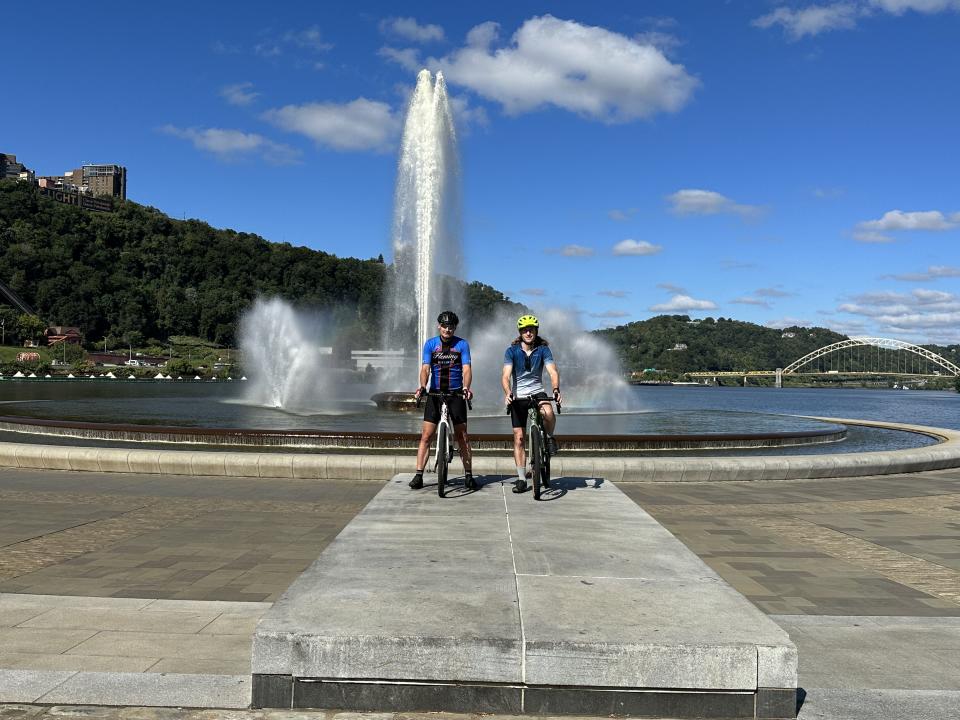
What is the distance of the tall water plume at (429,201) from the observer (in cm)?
3303

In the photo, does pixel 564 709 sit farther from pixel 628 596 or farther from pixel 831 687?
pixel 831 687

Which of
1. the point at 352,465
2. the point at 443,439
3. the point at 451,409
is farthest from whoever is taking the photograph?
the point at 352,465

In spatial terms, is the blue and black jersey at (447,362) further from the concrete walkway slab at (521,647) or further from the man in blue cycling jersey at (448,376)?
the concrete walkway slab at (521,647)

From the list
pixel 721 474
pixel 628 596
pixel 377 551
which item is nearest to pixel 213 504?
pixel 377 551

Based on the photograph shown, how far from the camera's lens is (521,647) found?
318cm

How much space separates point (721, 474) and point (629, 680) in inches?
353

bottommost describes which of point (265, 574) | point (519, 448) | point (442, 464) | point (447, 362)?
point (265, 574)

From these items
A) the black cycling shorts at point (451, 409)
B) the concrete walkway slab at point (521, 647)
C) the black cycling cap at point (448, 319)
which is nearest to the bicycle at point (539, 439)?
the black cycling shorts at point (451, 409)

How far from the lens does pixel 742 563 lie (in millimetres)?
6391

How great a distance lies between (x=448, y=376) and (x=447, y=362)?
0.47 ft

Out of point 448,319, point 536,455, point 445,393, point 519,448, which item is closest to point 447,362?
point 445,393

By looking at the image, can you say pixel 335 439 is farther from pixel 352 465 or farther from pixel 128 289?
pixel 128 289

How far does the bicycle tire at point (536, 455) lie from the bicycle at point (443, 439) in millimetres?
680

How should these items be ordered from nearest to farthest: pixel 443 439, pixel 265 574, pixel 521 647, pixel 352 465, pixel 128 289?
pixel 521 647, pixel 265 574, pixel 443 439, pixel 352 465, pixel 128 289
